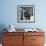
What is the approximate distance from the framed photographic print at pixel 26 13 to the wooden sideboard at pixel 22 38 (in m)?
0.63

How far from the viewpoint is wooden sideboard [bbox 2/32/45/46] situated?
11.6ft

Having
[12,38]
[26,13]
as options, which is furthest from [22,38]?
[26,13]

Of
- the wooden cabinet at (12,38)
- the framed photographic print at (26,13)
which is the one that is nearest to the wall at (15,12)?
the framed photographic print at (26,13)

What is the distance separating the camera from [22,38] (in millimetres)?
3551

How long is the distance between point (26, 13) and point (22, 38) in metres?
0.91

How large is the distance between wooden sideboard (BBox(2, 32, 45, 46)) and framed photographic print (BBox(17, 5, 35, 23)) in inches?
25.0

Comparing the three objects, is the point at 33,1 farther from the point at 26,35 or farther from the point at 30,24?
the point at 26,35

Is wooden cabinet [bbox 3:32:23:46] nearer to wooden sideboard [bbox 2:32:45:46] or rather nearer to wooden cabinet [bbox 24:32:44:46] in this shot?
wooden sideboard [bbox 2:32:45:46]

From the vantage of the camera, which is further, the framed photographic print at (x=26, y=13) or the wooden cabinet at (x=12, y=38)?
the framed photographic print at (x=26, y=13)

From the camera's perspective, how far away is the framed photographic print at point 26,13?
13.2 ft

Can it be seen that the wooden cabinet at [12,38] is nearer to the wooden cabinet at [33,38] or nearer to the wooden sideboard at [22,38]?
the wooden sideboard at [22,38]

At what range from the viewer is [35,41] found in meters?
3.55

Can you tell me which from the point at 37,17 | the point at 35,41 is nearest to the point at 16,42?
the point at 35,41

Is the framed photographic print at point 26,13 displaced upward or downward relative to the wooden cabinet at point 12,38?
upward
